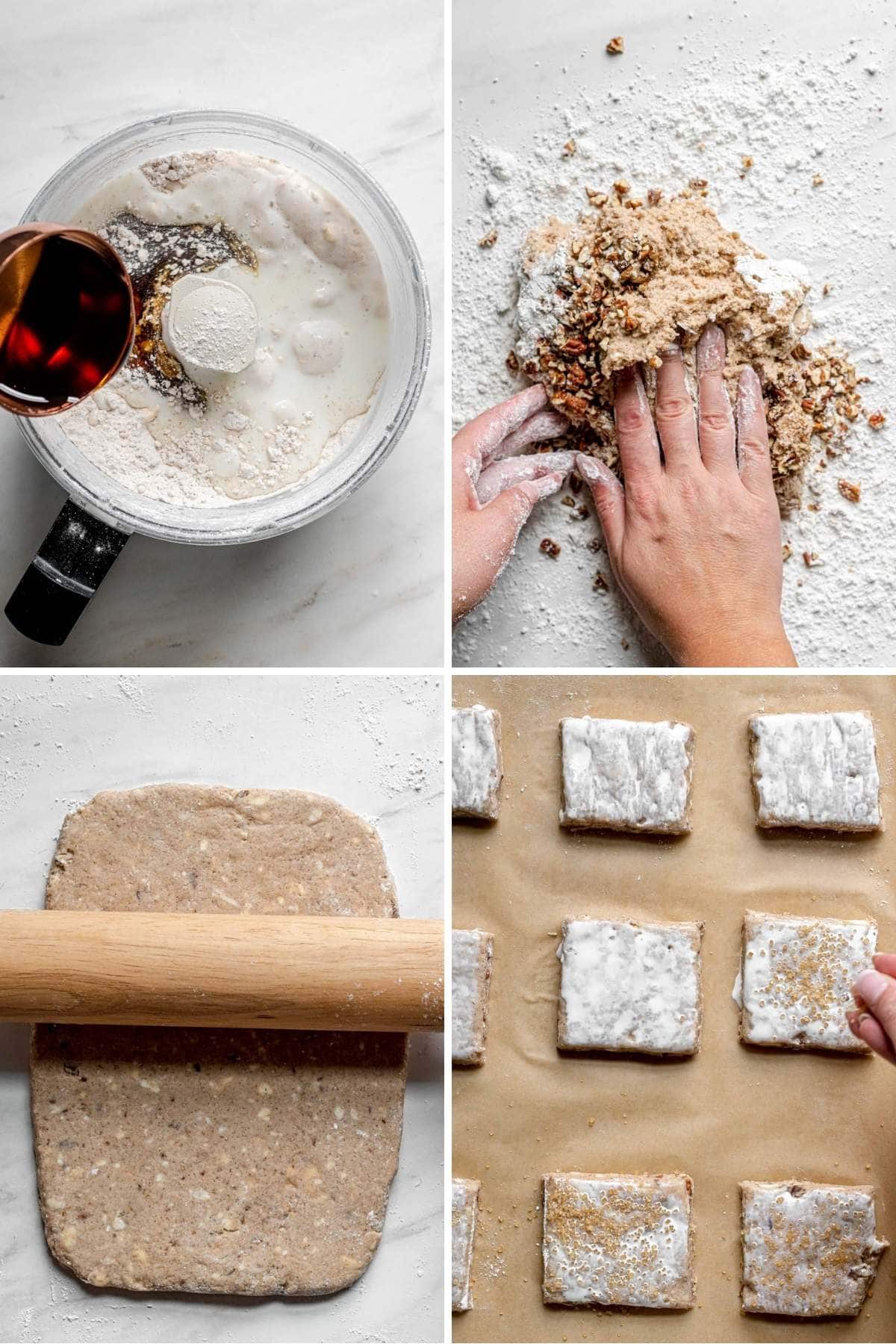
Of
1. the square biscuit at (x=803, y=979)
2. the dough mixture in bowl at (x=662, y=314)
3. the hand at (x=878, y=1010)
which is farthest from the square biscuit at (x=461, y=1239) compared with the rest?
the dough mixture in bowl at (x=662, y=314)

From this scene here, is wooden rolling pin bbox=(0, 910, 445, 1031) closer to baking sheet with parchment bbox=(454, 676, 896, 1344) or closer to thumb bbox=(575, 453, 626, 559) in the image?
baking sheet with parchment bbox=(454, 676, 896, 1344)

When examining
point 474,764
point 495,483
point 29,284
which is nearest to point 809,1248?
point 474,764

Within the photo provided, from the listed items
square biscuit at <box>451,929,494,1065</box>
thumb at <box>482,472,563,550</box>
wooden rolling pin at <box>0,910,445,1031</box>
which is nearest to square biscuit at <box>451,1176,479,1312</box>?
square biscuit at <box>451,929,494,1065</box>

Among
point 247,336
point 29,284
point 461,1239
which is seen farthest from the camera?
point 461,1239

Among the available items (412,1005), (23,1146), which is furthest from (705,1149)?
(23,1146)

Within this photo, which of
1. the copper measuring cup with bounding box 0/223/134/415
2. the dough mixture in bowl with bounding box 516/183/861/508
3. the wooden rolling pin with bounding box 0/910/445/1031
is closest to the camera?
the copper measuring cup with bounding box 0/223/134/415

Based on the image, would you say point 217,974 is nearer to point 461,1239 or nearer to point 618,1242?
point 461,1239

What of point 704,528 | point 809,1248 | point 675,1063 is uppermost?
point 704,528

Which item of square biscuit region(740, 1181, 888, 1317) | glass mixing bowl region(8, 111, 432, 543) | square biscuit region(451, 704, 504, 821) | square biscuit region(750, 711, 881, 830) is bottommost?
square biscuit region(740, 1181, 888, 1317)
